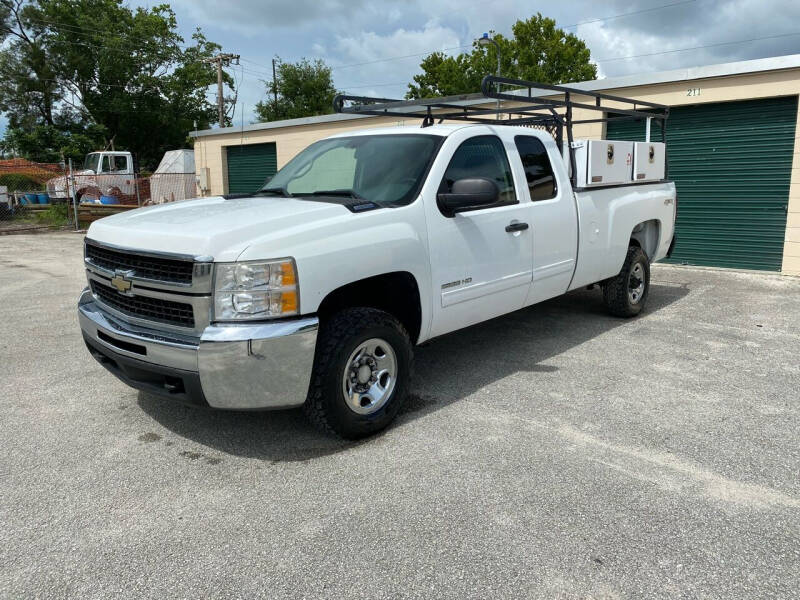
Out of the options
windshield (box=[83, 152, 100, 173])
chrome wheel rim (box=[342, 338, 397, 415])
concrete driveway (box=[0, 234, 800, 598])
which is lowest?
concrete driveway (box=[0, 234, 800, 598])

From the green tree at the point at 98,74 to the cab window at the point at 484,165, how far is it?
35.6 meters

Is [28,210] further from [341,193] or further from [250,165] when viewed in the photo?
[341,193]

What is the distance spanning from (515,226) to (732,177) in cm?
701

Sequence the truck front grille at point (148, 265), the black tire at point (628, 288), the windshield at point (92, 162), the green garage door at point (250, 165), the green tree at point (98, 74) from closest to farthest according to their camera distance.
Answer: the truck front grille at point (148, 265)
the black tire at point (628, 288)
the green garage door at point (250, 165)
the windshield at point (92, 162)
the green tree at point (98, 74)

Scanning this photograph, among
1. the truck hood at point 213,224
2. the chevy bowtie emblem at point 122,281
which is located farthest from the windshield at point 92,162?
the chevy bowtie emblem at point 122,281

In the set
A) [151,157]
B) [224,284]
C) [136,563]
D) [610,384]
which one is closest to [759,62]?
[610,384]

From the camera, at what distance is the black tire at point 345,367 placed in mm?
3602

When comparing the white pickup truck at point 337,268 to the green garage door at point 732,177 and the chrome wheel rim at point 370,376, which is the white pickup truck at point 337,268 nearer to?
the chrome wheel rim at point 370,376

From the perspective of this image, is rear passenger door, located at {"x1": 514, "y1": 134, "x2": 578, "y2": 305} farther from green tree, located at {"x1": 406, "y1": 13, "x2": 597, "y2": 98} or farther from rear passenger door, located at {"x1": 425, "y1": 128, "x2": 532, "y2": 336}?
green tree, located at {"x1": 406, "y1": 13, "x2": 597, "y2": 98}

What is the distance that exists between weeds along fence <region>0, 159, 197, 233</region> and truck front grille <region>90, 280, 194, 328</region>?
17.2 m

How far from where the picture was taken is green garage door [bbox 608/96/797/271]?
9750 millimetres

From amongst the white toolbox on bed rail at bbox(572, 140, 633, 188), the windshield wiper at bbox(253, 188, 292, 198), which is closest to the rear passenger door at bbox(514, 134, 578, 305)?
the white toolbox on bed rail at bbox(572, 140, 633, 188)

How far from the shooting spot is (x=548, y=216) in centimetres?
530

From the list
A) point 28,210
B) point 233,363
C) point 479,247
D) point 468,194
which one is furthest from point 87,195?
point 233,363
